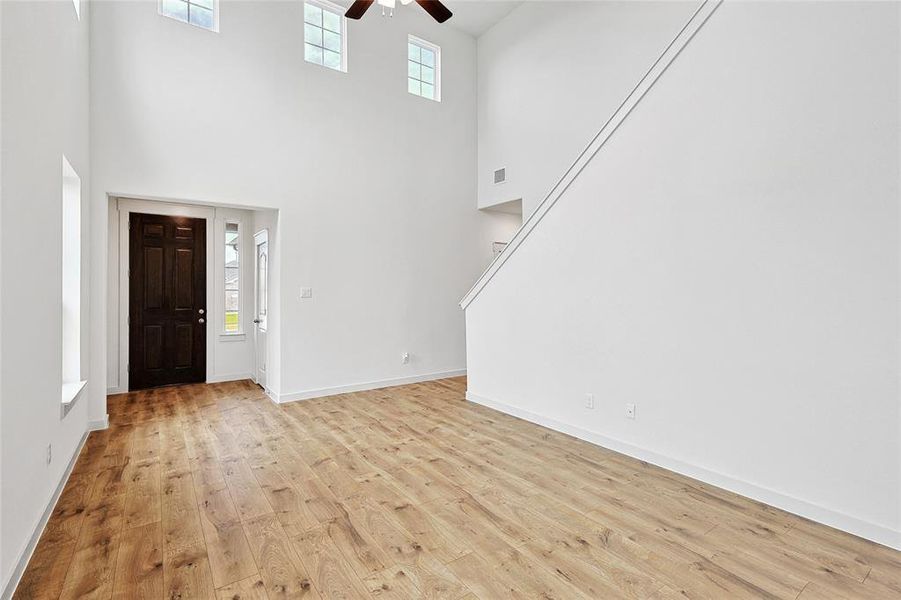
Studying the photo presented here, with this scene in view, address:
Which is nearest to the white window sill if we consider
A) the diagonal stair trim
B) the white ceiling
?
the diagonal stair trim

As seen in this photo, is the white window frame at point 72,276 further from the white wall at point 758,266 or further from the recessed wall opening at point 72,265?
the white wall at point 758,266

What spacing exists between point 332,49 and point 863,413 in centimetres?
605

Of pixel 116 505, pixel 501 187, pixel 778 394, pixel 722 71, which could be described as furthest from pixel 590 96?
pixel 116 505

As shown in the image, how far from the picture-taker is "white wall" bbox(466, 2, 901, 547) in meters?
2.24

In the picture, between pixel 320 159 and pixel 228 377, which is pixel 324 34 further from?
pixel 228 377

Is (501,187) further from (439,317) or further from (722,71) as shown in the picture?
(722,71)

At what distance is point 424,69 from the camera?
6441 millimetres

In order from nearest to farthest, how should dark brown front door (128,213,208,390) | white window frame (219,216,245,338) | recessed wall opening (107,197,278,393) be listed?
1. recessed wall opening (107,197,278,393)
2. dark brown front door (128,213,208,390)
3. white window frame (219,216,245,338)

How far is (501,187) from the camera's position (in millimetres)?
6383

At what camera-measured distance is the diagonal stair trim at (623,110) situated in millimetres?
2895

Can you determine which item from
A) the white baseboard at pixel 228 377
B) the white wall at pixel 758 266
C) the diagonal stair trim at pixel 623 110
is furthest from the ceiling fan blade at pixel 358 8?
the white baseboard at pixel 228 377

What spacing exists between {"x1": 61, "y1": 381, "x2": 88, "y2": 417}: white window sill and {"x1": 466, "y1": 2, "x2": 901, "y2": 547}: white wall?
12.0 feet

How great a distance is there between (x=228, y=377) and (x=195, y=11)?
172 inches

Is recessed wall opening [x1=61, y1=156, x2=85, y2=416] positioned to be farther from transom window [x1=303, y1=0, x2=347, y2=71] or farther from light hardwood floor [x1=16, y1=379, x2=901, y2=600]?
transom window [x1=303, y1=0, x2=347, y2=71]
